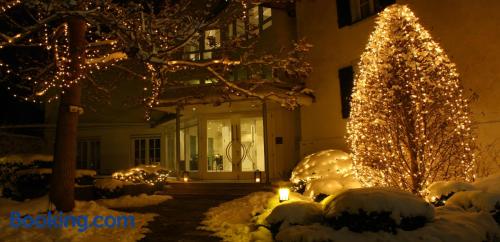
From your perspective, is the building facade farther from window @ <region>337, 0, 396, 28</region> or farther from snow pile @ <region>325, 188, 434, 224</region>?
snow pile @ <region>325, 188, 434, 224</region>

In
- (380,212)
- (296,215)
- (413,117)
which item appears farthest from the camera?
(413,117)

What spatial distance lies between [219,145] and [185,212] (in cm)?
526

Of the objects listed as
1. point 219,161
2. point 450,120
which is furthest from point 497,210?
point 219,161

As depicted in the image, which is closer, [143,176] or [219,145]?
[143,176]

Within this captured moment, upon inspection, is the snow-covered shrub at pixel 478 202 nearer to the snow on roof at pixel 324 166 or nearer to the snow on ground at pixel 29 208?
the snow on roof at pixel 324 166

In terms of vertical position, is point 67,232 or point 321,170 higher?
point 321,170

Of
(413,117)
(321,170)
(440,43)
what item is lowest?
(321,170)

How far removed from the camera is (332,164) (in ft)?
32.4

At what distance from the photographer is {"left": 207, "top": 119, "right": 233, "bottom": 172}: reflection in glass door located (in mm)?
13828

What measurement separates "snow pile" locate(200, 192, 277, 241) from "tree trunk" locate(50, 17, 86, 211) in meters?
2.81

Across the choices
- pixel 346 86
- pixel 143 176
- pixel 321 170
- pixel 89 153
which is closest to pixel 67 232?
pixel 143 176

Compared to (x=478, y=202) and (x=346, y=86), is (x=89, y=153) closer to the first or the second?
(x=346, y=86)

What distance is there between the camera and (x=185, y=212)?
8.99 meters

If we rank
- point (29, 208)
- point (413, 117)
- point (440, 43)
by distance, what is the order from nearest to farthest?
1. point (413, 117)
2. point (29, 208)
3. point (440, 43)
